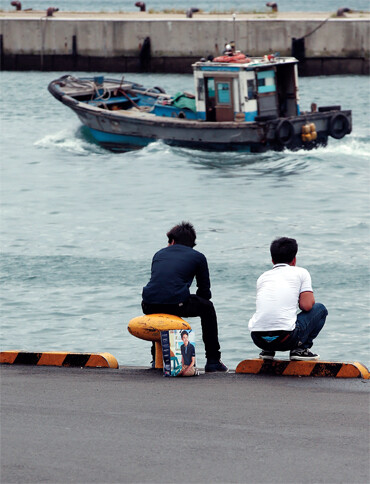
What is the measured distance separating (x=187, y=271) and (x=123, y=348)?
4.16m

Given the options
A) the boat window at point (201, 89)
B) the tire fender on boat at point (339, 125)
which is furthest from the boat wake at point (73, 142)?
the tire fender on boat at point (339, 125)

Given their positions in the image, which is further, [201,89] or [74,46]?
[74,46]

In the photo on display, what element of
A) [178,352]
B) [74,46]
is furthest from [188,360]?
[74,46]

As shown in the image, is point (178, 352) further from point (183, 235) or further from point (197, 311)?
point (183, 235)

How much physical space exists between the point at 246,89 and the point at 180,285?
1542 centimetres

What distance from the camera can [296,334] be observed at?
6.77 m

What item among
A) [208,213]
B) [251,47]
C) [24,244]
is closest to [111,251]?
[24,244]

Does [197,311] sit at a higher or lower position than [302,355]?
higher

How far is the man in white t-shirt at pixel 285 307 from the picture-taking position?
6715 millimetres

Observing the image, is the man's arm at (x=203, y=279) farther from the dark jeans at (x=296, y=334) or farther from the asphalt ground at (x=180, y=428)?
the asphalt ground at (x=180, y=428)

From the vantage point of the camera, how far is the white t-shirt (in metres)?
6.71

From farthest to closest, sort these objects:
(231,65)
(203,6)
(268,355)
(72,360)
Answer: (203,6) → (231,65) → (72,360) → (268,355)

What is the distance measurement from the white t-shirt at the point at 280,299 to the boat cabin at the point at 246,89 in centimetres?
1530

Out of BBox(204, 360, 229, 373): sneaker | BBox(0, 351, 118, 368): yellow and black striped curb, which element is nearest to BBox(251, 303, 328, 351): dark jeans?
BBox(204, 360, 229, 373): sneaker
